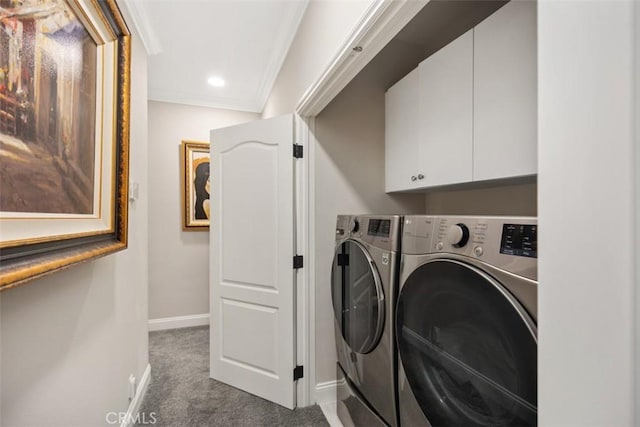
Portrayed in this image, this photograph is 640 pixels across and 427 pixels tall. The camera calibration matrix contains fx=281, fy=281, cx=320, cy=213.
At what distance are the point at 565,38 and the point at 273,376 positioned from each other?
2.09 meters

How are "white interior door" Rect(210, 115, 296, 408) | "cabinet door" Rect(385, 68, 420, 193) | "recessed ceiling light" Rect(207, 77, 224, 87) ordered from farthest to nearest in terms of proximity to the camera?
1. "recessed ceiling light" Rect(207, 77, 224, 87)
2. "white interior door" Rect(210, 115, 296, 408)
3. "cabinet door" Rect(385, 68, 420, 193)

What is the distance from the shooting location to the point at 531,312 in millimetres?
656

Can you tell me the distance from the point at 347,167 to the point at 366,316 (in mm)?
980

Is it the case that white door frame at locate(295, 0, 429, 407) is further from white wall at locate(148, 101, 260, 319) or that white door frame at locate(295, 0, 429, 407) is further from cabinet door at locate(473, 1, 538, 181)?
white wall at locate(148, 101, 260, 319)

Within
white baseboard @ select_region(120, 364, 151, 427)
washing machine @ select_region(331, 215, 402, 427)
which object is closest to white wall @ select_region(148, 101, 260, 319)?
white baseboard @ select_region(120, 364, 151, 427)

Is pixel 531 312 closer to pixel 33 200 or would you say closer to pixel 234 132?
pixel 33 200

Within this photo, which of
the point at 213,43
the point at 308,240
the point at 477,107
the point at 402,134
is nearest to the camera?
the point at 477,107

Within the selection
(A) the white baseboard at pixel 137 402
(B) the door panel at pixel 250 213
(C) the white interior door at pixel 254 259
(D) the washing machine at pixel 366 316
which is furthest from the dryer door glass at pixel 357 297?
(A) the white baseboard at pixel 137 402

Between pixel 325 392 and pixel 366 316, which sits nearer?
pixel 366 316

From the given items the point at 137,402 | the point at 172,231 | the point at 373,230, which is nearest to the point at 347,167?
the point at 373,230

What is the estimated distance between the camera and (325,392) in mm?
1865

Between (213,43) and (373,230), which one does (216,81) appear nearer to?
(213,43)

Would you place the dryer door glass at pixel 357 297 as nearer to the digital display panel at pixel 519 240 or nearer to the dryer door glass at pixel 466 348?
the dryer door glass at pixel 466 348

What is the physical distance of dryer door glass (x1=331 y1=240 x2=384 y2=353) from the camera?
4.26ft
